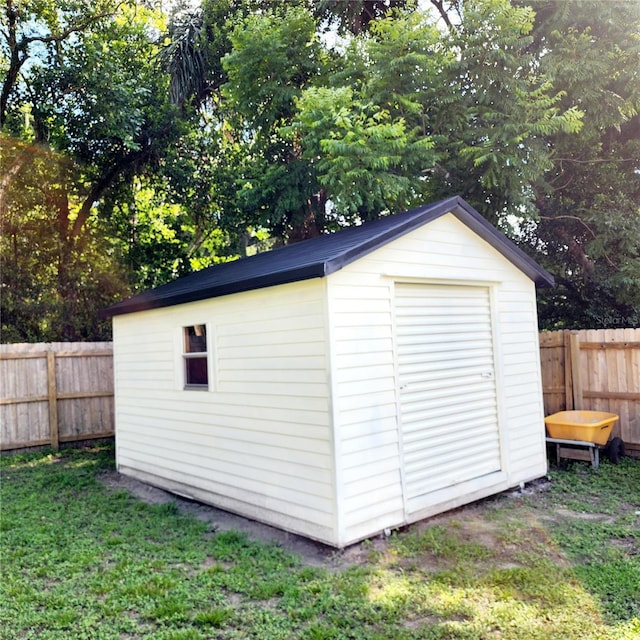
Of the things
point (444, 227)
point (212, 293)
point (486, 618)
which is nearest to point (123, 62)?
point (212, 293)

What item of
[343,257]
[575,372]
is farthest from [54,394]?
[575,372]

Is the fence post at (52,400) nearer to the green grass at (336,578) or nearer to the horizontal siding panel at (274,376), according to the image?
the green grass at (336,578)

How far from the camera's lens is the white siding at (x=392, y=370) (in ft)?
13.9

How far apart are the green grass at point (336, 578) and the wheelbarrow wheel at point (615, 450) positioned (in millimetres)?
1145

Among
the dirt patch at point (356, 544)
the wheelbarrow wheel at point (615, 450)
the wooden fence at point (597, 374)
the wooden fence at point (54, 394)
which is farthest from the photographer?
the wooden fence at point (54, 394)

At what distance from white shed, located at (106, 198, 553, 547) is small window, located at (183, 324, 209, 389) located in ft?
0.07

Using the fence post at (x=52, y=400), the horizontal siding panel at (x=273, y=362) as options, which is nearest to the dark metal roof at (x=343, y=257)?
the horizontal siding panel at (x=273, y=362)

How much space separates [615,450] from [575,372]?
3.71ft

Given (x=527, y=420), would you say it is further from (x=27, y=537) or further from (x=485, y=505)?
(x=27, y=537)

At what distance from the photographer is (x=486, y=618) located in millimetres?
3023

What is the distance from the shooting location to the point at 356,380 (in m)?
4.34

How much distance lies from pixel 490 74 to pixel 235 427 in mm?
→ 6987

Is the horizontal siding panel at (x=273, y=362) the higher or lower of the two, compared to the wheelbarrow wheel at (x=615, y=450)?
higher

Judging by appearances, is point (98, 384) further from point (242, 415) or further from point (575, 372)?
point (575, 372)
